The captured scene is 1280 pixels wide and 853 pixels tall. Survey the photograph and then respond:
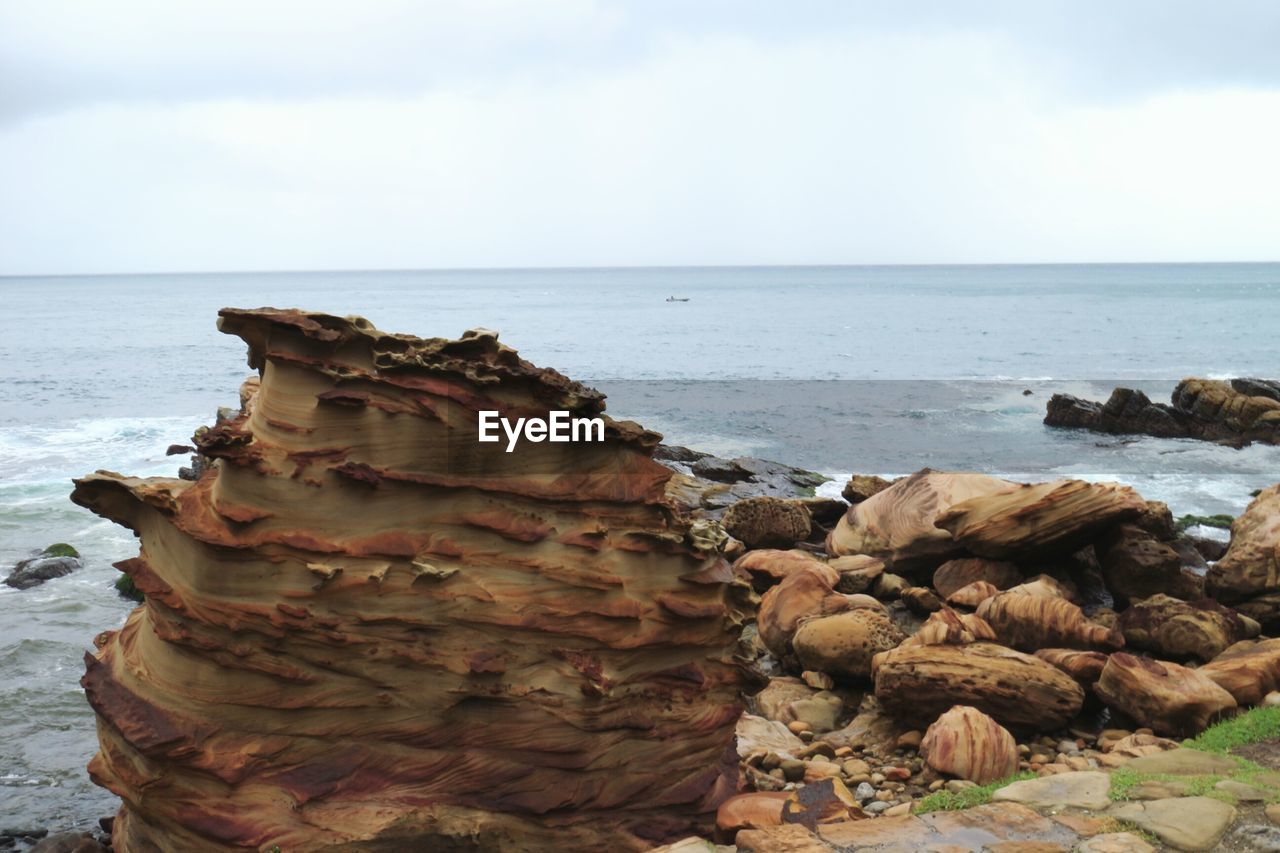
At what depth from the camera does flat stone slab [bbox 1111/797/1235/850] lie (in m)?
6.42

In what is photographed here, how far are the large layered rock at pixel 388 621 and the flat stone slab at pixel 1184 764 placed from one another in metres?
3.53

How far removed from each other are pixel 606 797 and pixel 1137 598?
28.7ft

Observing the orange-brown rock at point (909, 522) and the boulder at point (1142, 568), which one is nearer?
the boulder at point (1142, 568)

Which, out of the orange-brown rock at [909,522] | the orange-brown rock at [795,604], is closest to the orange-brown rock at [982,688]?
the orange-brown rock at [795,604]

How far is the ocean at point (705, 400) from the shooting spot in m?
14.9

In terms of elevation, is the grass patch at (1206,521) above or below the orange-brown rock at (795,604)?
below

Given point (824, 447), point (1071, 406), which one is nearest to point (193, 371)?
point (824, 447)

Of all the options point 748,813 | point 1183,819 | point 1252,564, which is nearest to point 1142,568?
point 1252,564

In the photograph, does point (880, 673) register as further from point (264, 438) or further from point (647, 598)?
point (264, 438)

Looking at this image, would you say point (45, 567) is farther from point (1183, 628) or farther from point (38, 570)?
point (1183, 628)

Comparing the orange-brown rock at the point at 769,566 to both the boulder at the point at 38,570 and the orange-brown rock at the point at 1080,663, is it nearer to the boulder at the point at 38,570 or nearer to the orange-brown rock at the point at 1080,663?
the orange-brown rock at the point at 1080,663

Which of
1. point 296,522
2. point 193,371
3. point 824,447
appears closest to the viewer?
point 296,522

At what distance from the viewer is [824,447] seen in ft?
101

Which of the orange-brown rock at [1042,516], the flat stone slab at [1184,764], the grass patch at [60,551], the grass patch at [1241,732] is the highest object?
the orange-brown rock at [1042,516]
